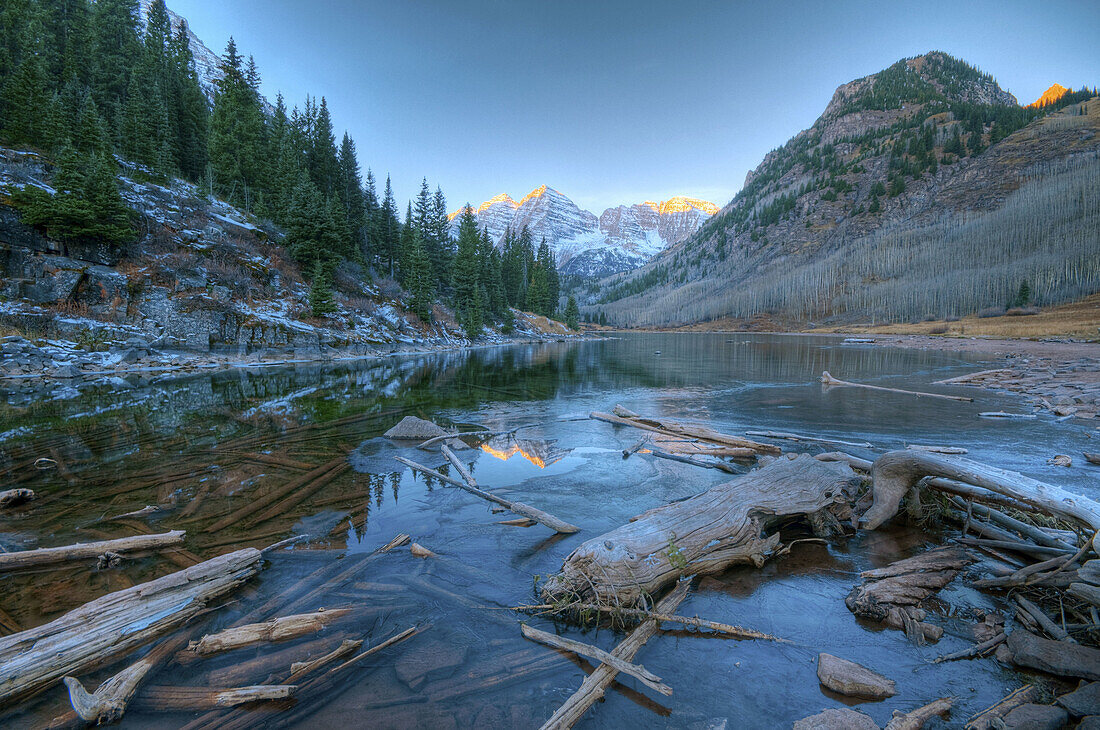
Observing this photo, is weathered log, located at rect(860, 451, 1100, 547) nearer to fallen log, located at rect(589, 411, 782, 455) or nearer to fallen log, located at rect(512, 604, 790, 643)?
fallen log, located at rect(512, 604, 790, 643)

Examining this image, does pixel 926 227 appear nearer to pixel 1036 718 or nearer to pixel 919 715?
pixel 1036 718

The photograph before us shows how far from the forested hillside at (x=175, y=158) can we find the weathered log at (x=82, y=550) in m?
33.0

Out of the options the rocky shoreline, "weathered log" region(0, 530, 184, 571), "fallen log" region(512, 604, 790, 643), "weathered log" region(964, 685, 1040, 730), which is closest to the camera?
"weathered log" region(964, 685, 1040, 730)

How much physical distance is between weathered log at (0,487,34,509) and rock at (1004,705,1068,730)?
13315 mm

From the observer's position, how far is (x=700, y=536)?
539cm

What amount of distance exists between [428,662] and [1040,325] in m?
85.2

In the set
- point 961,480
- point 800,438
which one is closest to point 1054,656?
point 961,480

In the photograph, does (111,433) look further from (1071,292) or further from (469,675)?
(1071,292)

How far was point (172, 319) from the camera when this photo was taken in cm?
2845

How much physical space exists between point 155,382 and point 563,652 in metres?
27.7

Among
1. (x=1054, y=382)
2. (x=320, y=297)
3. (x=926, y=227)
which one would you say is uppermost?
(x=926, y=227)

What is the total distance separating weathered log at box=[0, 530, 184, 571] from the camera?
5246 millimetres

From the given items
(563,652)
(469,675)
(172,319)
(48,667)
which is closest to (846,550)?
(563,652)

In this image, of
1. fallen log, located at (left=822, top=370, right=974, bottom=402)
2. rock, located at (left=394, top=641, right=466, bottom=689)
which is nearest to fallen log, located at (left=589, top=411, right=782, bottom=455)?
rock, located at (left=394, top=641, right=466, bottom=689)
